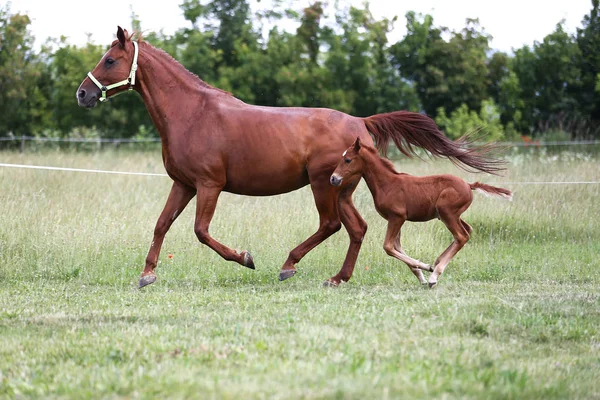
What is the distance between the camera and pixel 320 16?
28.5 meters

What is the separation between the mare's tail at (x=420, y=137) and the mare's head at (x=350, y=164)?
0.77 metres

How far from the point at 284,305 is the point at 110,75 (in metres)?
3.12

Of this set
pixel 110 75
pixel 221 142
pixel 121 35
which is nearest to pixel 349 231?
pixel 221 142

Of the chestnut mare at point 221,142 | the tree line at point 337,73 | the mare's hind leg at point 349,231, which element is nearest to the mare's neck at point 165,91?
the chestnut mare at point 221,142

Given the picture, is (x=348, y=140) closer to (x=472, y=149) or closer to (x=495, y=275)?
(x=472, y=149)

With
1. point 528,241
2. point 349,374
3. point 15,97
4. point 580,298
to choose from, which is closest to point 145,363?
point 349,374

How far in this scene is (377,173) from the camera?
844cm

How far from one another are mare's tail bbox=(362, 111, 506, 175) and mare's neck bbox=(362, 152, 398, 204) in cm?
65

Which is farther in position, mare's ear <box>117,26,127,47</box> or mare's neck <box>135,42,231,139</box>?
mare's neck <box>135,42,231,139</box>

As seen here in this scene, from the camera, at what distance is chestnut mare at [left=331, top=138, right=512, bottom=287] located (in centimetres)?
830

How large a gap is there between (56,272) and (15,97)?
16269 millimetres

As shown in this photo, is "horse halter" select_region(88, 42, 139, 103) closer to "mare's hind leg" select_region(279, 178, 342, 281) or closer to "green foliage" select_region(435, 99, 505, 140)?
"mare's hind leg" select_region(279, 178, 342, 281)

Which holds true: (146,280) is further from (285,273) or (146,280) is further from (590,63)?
(590,63)

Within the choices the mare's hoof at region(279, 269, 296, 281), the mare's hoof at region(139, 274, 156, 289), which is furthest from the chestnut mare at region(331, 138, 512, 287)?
the mare's hoof at region(139, 274, 156, 289)
